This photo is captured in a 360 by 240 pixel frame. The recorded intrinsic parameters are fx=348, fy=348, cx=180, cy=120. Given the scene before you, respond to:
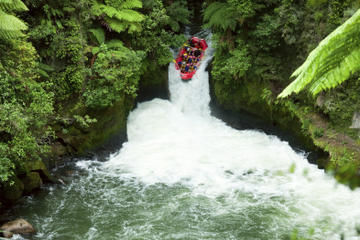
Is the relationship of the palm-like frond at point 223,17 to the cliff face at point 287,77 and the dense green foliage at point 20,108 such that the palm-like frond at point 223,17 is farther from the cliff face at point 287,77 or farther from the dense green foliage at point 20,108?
the dense green foliage at point 20,108

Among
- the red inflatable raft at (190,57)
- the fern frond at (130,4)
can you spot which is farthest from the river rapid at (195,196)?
the fern frond at (130,4)

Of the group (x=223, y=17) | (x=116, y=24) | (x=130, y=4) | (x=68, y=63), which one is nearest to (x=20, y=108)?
(x=68, y=63)

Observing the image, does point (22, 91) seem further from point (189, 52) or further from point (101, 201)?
point (189, 52)

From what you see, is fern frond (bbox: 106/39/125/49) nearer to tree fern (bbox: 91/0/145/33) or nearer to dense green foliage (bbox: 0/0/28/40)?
tree fern (bbox: 91/0/145/33)

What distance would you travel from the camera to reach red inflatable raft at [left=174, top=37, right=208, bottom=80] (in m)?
14.8

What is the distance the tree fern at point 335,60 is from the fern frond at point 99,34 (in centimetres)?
1003

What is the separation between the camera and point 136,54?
11.2m

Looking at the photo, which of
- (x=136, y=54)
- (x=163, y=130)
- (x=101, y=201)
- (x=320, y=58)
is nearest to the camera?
(x=320, y=58)

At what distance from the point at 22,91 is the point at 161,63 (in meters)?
6.00

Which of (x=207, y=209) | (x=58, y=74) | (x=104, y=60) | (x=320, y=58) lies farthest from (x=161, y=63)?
(x=320, y=58)

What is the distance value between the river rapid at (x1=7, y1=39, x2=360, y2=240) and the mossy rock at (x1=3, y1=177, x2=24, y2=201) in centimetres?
30

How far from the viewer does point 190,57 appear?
49.6 ft

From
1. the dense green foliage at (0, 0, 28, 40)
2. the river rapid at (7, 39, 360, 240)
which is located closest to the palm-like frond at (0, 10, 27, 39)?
the dense green foliage at (0, 0, 28, 40)

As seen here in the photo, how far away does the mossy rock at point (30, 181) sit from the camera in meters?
8.49
